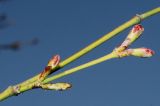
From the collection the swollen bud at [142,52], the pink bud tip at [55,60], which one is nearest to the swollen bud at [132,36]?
the swollen bud at [142,52]

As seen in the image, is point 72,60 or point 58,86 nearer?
point 72,60

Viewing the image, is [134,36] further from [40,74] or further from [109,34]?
[40,74]

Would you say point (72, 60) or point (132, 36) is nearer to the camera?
point (72, 60)

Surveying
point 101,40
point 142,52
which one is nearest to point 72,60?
point 101,40

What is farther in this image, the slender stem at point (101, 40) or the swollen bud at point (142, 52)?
the swollen bud at point (142, 52)

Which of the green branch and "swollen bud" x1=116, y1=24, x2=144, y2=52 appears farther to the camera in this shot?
"swollen bud" x1=116, y1=24, x2=144, y2=52

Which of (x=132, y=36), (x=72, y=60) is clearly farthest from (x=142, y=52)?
(x=72, y=60)

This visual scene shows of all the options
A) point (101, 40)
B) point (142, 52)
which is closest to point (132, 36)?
point (142, 52)

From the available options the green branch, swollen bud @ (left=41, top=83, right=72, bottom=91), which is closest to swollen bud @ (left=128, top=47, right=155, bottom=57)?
the green branch

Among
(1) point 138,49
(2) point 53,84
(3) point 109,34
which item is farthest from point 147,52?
(2) point 53,84

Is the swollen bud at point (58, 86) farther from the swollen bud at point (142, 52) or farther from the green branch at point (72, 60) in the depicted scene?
the swollen bud at point (142, 52)

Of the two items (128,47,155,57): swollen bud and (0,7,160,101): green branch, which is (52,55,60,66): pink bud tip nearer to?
(0,7,160,101): green branch

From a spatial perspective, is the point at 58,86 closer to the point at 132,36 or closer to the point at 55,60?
the point at 55,60

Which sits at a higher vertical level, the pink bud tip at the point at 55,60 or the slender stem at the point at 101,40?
the pink bud tip at the point at 55,60
